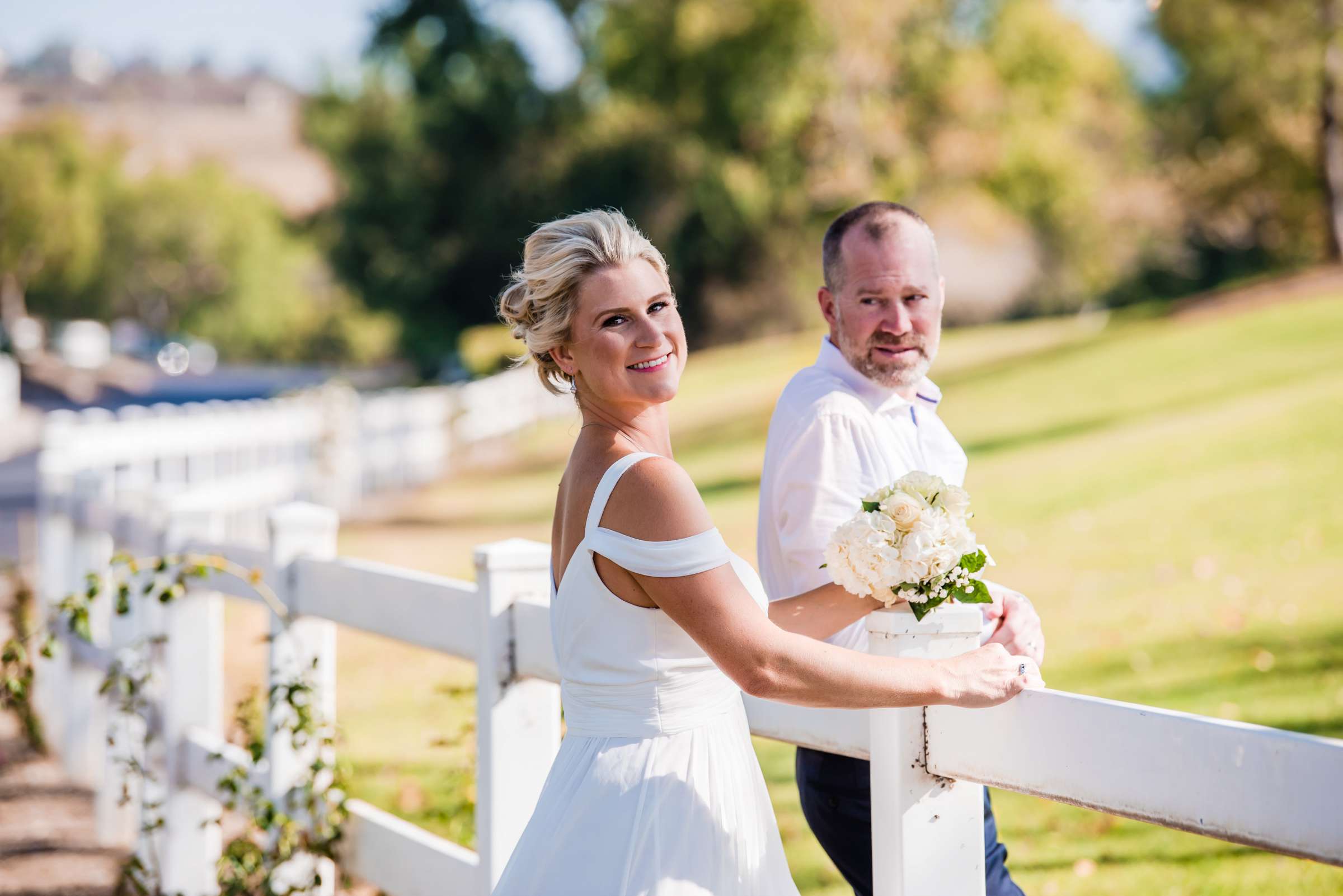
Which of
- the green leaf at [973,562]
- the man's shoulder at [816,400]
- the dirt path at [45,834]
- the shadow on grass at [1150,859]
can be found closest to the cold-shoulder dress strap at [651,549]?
the green leaf at [973,562]

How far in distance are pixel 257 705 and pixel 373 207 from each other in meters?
36.6

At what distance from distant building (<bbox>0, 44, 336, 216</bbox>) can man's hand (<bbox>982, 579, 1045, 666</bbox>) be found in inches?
4619

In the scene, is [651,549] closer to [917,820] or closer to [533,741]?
[917,820]

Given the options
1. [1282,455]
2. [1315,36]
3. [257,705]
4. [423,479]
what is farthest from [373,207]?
[257,705]

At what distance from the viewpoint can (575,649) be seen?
Result: 231 cm

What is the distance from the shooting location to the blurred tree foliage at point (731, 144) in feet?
108

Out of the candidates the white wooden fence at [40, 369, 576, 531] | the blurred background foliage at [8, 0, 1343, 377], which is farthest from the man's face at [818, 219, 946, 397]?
the blurred background foliage at [8, 0, 1343, 377]

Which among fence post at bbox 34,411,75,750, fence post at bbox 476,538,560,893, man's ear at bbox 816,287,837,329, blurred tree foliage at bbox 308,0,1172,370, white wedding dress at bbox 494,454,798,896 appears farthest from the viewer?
blurred tree foliage at bbox 308,0,1172,370

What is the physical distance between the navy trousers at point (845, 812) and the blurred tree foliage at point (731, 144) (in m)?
27.3

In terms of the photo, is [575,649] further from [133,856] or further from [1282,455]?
[1282,455]

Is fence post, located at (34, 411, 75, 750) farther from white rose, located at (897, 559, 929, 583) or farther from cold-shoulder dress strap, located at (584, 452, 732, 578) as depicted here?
white rose, located at (897, 559, 929, 583)

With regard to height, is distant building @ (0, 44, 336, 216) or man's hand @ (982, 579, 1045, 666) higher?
distant building @ (0, 44, 336, 216)

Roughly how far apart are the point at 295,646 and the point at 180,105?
17041cm

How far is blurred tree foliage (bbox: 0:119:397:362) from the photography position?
84.2 metres
